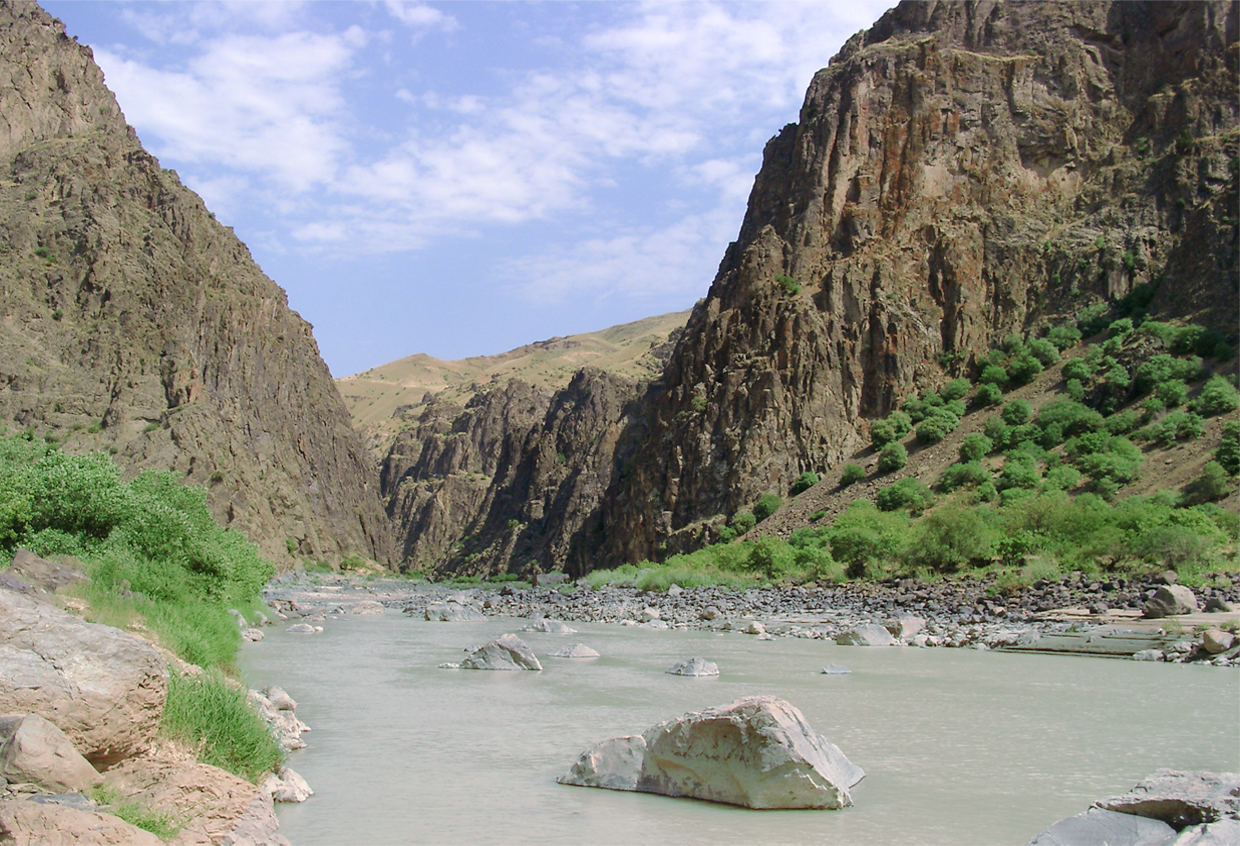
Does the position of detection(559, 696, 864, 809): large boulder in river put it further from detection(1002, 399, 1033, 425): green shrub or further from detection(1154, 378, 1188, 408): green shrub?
detection(1002, 399, 1033, 425): green shrub

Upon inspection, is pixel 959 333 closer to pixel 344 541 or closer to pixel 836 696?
pixel 836 696

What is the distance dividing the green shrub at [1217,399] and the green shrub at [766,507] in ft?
77.7

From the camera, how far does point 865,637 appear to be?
20.8m

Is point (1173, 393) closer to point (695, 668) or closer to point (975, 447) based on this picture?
point (975, 447)

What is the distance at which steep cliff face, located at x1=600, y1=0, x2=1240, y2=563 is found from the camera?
204ft

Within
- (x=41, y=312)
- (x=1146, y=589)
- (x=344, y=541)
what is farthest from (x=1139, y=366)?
(x=344, y=541)

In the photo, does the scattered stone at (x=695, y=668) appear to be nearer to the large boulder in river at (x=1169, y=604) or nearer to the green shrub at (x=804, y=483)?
the large boulder in river at (x=1169, y=604)

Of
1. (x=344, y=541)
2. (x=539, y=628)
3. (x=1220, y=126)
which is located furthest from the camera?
(x=344, y=541)

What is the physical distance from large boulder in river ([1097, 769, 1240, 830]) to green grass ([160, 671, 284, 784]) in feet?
20.3

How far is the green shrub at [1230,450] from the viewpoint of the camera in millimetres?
36406

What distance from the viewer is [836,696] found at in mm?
13109

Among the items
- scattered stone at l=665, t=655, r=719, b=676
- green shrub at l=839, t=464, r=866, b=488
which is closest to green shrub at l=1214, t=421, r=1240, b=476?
green shrub at l=839, t=464, r=866, b=488


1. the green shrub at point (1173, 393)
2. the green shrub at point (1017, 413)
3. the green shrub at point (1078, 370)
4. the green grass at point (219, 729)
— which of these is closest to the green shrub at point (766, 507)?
the green shrub at point (1017, 413)

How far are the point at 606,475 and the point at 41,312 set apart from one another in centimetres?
6580
